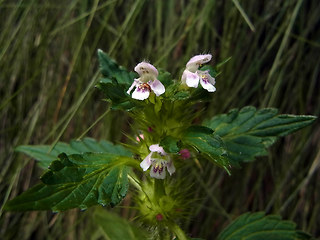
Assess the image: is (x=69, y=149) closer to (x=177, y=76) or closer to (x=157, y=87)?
(x=157, y=87)

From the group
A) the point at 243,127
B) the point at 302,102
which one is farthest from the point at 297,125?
the point at 302,102

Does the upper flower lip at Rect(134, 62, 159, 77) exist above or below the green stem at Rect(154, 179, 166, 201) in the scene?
above

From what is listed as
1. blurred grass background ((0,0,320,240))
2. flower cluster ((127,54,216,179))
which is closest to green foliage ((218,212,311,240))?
flower cluster ((127,54,216,179))

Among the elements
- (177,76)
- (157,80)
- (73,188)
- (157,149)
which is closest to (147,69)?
(157,80)

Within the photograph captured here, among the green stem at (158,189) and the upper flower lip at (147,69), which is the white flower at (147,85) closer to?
the upper flower lip at (147,69)

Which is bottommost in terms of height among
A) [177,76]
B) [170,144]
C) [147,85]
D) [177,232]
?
[177,232]

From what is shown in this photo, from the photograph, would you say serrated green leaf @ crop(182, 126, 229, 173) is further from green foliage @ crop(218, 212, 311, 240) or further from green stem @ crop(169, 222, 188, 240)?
green foliage @ crop(218, 212, 311, 240)

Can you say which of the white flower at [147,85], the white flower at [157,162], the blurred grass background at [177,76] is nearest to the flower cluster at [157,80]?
the white flower at [147,85]
